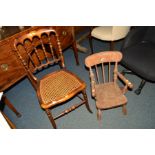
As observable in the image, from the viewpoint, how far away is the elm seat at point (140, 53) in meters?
1.86

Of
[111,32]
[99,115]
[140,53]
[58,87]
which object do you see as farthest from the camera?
[111,32]

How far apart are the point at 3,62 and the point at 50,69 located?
114cm

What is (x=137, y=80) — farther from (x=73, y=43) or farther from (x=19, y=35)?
(x=19, y=35)

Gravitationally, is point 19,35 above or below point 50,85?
above

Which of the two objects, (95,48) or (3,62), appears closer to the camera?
(3,62)

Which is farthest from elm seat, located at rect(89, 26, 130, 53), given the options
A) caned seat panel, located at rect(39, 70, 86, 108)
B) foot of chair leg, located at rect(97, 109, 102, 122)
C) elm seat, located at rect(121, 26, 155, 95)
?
foot of chair leg, located at rect(97, 109, 102, 122)

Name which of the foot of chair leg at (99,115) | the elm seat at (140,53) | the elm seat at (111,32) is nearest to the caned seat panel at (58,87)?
the foot of chair leg at (99,115)

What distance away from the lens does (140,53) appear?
6.73 feet

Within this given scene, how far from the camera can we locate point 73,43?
2.56 meters

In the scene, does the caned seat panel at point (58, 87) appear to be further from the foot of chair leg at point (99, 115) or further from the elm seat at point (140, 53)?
the elm seat at point (140, 53)

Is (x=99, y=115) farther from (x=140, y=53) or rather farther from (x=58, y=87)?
(x=140, y=53)

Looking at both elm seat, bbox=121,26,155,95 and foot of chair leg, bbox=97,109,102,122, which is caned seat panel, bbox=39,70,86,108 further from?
elm seat, bbox=121,26,155,95

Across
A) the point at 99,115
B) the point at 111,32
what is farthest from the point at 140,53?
the point at 99,115

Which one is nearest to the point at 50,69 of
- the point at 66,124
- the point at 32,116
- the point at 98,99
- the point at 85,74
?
the point at 85,74
